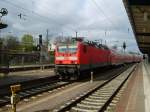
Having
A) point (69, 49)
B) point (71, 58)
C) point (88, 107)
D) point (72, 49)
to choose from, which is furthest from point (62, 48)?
point (88, 107)

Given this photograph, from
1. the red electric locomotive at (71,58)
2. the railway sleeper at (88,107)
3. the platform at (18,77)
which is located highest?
the red electric locomotive at (71,58)

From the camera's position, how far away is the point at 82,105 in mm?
15898

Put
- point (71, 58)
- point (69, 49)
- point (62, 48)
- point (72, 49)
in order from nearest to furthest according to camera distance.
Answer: point (71, 58) → point (72, 49) → point (69, 49) → point (62, 48)

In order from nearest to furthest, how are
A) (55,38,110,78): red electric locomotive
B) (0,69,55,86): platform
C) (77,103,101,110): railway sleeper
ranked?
(77,103,101,110): railway sleeper < (0,69,55,86): platform < (55,38,110,78): red electric locomotive

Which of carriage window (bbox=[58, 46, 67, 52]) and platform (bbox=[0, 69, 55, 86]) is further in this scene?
carriage window (bbox=[58, 46, 67, 52])

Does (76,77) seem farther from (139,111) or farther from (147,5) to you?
(139,111)

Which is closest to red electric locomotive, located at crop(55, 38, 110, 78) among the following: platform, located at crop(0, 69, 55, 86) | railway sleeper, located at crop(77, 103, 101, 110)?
platform, located at crop(0, 69, 55, 86)

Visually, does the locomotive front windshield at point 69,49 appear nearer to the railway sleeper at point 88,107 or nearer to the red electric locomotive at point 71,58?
the red electric locomotive at point 71,58

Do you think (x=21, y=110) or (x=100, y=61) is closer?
(x=21, y=110)

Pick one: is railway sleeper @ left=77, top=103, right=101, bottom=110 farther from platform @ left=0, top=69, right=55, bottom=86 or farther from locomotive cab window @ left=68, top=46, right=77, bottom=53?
locomotive cab window @ left=68, top=46, right=77, bottom=53

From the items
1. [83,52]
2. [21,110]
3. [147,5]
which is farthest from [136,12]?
[21,110]

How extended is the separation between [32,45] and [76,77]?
9948 centimetres

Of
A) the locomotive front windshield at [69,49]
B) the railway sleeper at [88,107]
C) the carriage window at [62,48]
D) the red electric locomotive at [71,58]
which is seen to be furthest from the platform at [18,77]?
the railway sleeper at [88,107]

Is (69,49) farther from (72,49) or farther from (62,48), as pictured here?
(62,48)
